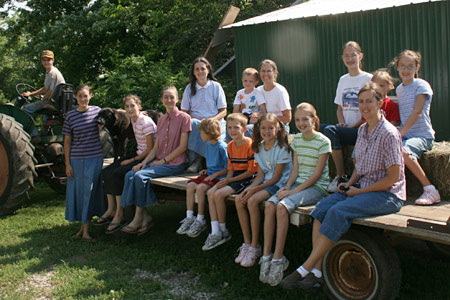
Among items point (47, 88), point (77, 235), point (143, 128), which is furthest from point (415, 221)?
point (47, 88)

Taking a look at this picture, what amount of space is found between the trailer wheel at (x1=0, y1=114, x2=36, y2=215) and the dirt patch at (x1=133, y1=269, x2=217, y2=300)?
2.84 meters

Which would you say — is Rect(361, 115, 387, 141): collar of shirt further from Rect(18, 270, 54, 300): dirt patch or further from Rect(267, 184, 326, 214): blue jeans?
Rect(18, 270, 54, 300): dirt patch

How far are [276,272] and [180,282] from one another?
99 cm

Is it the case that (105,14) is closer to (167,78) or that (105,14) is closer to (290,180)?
(167,78)

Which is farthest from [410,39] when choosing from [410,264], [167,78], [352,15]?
[410,264]

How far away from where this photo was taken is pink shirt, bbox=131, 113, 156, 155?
566 cm

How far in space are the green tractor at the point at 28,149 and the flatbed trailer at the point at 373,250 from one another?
433cm

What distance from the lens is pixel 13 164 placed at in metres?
6.53

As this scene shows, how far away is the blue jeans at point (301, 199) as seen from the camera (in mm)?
3850

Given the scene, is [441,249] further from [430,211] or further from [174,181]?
[174,181]

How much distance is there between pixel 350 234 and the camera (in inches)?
140

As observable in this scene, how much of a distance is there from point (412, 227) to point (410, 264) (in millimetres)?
1537

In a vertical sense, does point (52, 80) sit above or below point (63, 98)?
above

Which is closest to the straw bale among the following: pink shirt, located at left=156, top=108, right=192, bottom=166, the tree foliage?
pink shirt, located at left=156, top=108, right=192, bottom=166
